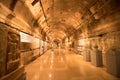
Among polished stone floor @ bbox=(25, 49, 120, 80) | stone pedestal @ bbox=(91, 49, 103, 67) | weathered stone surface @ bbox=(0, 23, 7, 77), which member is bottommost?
polished stone floor @ bbox=(25, 49, 120, 80)

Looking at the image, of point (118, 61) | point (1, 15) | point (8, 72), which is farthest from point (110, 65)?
point (1, 15)

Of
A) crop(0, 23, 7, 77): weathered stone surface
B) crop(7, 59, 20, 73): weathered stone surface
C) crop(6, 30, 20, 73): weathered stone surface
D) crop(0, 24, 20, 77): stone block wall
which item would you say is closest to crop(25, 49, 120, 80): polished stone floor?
crop(7, 59, 20, 73): weathered stone surface

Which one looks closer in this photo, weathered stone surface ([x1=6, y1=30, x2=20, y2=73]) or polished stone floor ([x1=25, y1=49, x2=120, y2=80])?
weathered stone surface ([x1=6, y1=30, x2=20, y2=73])

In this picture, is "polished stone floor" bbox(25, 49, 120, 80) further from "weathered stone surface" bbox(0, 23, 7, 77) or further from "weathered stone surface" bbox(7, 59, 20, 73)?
"weathered stone surface" bbox(0, 23, 7, 77)

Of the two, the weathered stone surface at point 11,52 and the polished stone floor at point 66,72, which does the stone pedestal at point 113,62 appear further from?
the weathered stone surface at point 11,52

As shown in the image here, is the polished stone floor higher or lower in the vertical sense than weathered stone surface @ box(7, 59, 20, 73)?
lower

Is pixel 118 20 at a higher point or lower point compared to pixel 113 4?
lower

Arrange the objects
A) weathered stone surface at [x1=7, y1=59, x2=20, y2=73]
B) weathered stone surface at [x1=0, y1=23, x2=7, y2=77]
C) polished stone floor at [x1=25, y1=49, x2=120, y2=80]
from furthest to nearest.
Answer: polished stone floor at [x1=25, y1=49, x2=120, y2=80] → weathered stone surface at [x1=7, y1=59, x2=20, y2=73] → weathered stone surface at [x1=0, y1=23, x2=7, y2=77]

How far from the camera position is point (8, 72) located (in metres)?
3.61

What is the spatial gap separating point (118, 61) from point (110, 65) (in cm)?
55

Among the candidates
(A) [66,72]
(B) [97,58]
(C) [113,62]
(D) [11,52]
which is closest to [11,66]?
(D) [11,52]

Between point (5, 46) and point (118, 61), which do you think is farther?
point (118, 61)

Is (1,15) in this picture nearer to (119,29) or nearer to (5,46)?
(5,46)

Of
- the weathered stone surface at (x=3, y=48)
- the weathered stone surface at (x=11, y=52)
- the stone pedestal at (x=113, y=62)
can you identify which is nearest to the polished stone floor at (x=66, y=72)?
the stone pedestal at (x=113, y=62)
